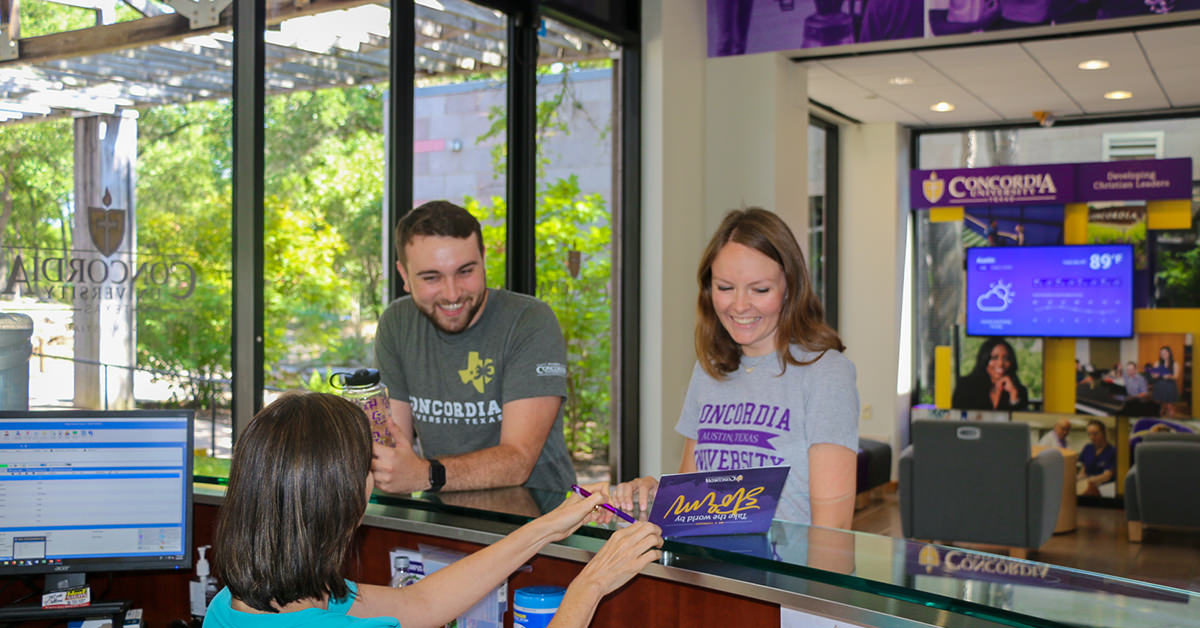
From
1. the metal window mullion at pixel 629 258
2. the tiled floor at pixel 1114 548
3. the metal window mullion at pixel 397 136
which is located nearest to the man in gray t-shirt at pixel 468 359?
the metal window mullion at pixel 397 136

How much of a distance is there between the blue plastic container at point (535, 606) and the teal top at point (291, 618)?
0.93 feet

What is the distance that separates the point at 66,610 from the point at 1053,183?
7.55 m

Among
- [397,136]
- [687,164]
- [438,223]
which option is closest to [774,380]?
[438,223]

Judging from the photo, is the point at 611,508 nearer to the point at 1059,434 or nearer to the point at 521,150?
the point at 521,150

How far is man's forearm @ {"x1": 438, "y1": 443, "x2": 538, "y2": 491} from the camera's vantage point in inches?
87.7

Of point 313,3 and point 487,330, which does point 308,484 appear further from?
point 313,3

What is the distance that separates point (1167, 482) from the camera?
6727mm

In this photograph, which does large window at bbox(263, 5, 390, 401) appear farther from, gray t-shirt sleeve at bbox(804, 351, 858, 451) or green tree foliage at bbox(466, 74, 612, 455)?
gray t-shirt sleeve at bbox(804, 351, 858, 451)

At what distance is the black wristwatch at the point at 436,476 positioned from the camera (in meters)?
2.19

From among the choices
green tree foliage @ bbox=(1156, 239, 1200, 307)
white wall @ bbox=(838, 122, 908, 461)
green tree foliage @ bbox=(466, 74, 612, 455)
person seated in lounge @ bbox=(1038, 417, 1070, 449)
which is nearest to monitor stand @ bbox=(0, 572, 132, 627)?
green tree foliage @ bbox=(466, 74, 612, 455)

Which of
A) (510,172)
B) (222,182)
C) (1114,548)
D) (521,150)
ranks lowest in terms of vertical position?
(1114,548)

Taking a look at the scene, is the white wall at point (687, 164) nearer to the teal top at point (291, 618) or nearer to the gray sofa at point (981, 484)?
the gray sofa at point (981, 484)

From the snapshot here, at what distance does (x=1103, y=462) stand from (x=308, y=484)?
788 cm

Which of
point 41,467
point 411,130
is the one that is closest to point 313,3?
point 411,130
